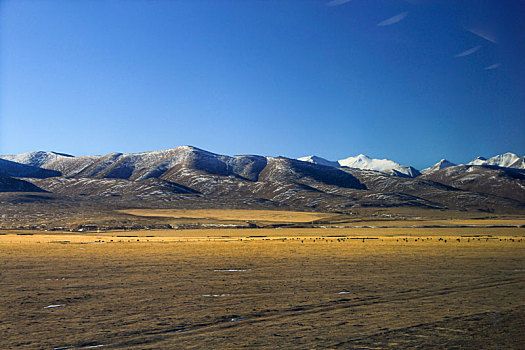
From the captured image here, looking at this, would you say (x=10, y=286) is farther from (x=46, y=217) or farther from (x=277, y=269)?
(x=46, y=217)

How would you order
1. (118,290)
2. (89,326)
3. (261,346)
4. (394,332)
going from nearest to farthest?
(261,346) < (394,332) < (89,326) < (118,290)

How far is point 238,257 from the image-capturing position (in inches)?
1620

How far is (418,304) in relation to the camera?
1958 cm

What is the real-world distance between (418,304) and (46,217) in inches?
5472

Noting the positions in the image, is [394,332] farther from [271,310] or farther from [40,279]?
[40,279]

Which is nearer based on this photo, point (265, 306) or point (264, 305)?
point (265, 306)

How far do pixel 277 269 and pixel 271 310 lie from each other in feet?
44.6

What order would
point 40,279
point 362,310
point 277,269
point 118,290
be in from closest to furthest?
point 362,310, point 118,290, point 40,279, point 277,269

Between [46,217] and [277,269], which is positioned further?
[46,217]

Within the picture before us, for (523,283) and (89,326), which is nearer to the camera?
(89,326)

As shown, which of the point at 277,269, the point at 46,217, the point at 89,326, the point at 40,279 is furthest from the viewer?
the point at 46,217

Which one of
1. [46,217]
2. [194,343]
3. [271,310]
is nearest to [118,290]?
[271,310]

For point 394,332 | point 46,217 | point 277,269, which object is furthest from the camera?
point 46,217

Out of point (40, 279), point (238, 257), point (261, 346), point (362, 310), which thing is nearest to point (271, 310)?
point (362, 310)
